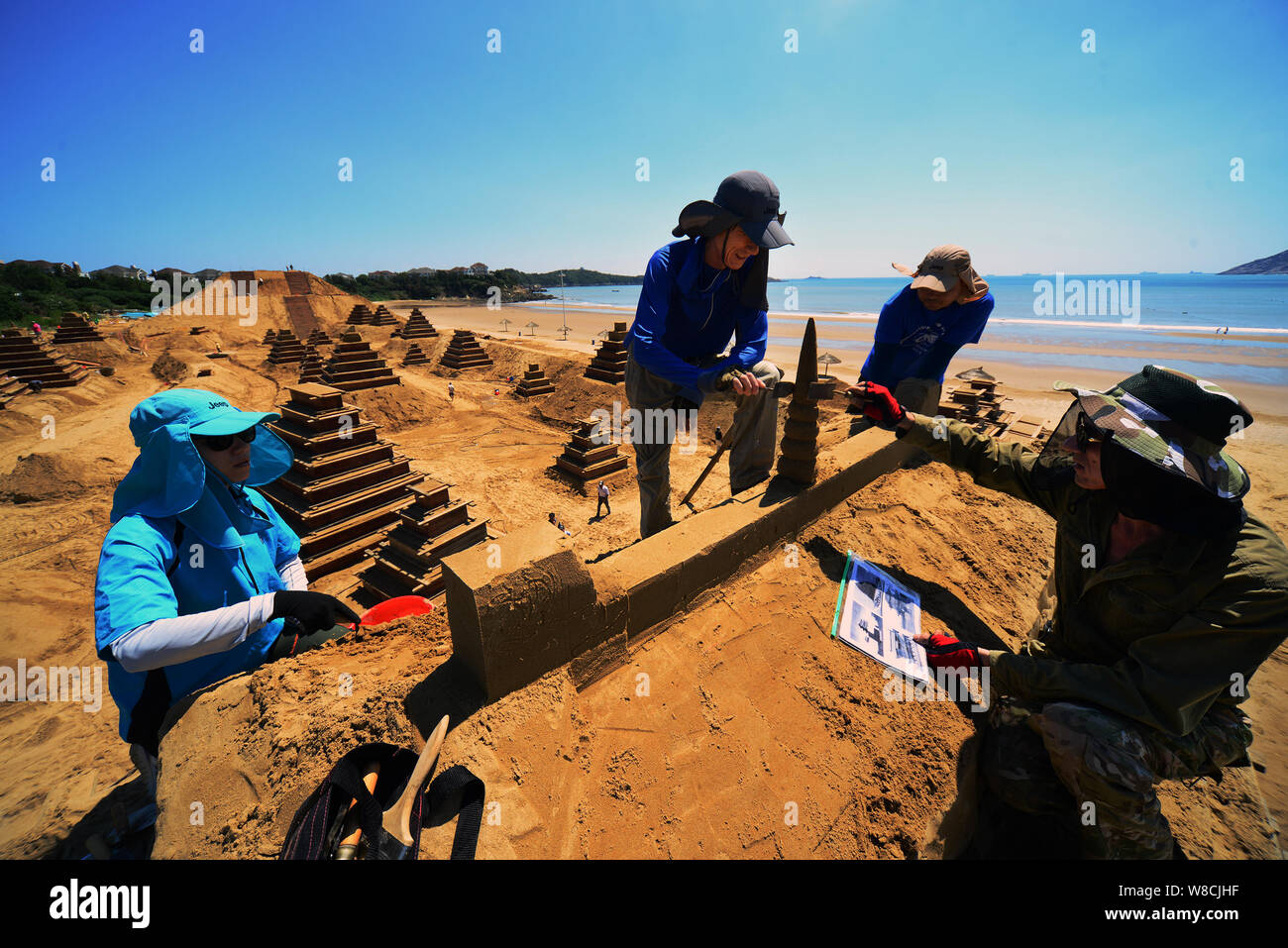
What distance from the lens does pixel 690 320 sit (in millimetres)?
3398

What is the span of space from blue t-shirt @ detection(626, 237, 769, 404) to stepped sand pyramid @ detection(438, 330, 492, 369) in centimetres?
1805

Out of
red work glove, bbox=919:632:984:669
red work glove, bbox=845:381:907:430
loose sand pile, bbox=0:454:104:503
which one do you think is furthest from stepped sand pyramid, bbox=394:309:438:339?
red work glove, bbox=919:632:984:669

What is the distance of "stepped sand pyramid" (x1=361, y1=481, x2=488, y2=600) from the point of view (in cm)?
583

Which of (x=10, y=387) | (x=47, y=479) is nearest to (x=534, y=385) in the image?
(x=47, y=479)

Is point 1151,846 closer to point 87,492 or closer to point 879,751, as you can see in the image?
point 879,751

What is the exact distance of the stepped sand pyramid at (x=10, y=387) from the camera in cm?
1293

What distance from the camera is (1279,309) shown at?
4294 centimetres

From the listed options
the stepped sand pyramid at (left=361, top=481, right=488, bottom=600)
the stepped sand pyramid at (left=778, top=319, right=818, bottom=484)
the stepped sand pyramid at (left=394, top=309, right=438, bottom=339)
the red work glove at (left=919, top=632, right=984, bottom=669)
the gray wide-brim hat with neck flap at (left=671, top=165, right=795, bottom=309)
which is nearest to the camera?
the red work glove at (left=919, top=632, right=984, bottom=669)

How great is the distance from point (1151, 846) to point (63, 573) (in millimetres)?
10690

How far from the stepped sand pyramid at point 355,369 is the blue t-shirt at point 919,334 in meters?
14.3

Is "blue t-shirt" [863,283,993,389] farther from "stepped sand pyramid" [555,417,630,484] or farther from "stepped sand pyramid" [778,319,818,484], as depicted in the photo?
"stepped sand pyramid" [555,417,630,484]

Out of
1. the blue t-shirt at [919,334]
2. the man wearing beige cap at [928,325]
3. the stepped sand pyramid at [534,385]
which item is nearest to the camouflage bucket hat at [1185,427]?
the man wearing beige cap at [928,325]

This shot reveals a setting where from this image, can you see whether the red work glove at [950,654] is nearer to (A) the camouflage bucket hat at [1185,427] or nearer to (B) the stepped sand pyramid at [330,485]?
(A) the camouflage bucket hat at [1185,427]

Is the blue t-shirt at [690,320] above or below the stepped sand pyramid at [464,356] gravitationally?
below
